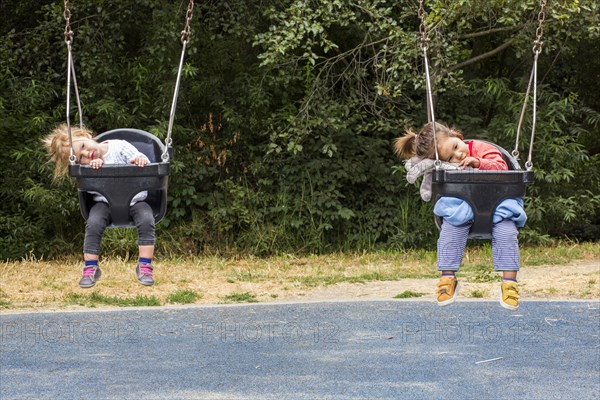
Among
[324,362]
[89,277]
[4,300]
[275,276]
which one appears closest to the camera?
[89,277]

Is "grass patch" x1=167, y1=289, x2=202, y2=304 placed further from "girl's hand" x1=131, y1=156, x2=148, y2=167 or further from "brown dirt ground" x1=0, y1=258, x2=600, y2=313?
"girl's hand" x1=131, y1=156, x2=148, y2=167

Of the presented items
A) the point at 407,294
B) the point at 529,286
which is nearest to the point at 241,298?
the point at 407,294

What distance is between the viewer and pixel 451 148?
19.1ft

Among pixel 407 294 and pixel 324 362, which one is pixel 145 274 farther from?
pixel 324 362

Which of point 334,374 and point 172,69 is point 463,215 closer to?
point 172,69

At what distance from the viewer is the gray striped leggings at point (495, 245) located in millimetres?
5711

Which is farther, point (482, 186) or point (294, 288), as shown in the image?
point (294, 288)

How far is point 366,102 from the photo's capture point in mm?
15117

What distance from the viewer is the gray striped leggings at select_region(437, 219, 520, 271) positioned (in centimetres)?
571

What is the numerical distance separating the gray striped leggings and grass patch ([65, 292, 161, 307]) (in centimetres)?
1092

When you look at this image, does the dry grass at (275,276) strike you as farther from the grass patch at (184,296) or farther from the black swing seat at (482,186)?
the black swing seat at (482,186)

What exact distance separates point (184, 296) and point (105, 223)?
1049 cm

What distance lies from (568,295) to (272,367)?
129 m

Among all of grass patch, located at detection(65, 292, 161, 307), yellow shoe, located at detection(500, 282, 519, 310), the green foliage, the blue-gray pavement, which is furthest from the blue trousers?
the blue-gray pavement
